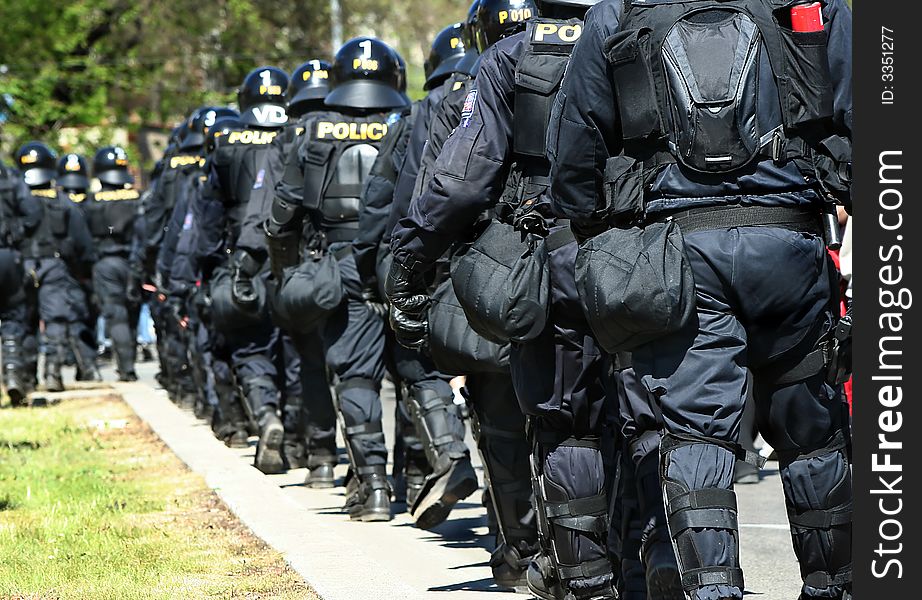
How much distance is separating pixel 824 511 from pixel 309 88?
593cm

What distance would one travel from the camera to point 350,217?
884cm

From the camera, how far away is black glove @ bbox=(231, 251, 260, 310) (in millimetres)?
10562

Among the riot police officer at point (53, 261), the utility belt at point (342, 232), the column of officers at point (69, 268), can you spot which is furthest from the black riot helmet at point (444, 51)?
the riot police officer at point (53, 261)

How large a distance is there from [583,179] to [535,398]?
0.89 m

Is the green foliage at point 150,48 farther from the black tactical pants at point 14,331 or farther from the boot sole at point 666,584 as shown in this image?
the boot sole at point 666,584

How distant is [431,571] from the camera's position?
271 inches

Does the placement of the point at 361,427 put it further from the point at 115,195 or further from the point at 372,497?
the point at 115,195

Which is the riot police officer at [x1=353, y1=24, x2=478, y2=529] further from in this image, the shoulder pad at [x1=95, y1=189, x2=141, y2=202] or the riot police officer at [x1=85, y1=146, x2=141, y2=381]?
the shoulder pad at [x1=95, y1=189, x2=141, y2=202]

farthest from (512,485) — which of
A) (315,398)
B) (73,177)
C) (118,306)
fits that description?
(73,177)

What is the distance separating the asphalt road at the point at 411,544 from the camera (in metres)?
6.05

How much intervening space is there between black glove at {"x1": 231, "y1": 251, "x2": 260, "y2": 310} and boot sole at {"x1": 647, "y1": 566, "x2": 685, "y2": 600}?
20.4 feet

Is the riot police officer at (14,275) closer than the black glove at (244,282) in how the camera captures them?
No

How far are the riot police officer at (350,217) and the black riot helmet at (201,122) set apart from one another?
146 inches

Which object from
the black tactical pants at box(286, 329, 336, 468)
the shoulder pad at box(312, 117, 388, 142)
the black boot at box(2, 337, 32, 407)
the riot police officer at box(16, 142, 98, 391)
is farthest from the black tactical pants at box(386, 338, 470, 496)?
the riot police officer at box(16, 142, 98, 391)
